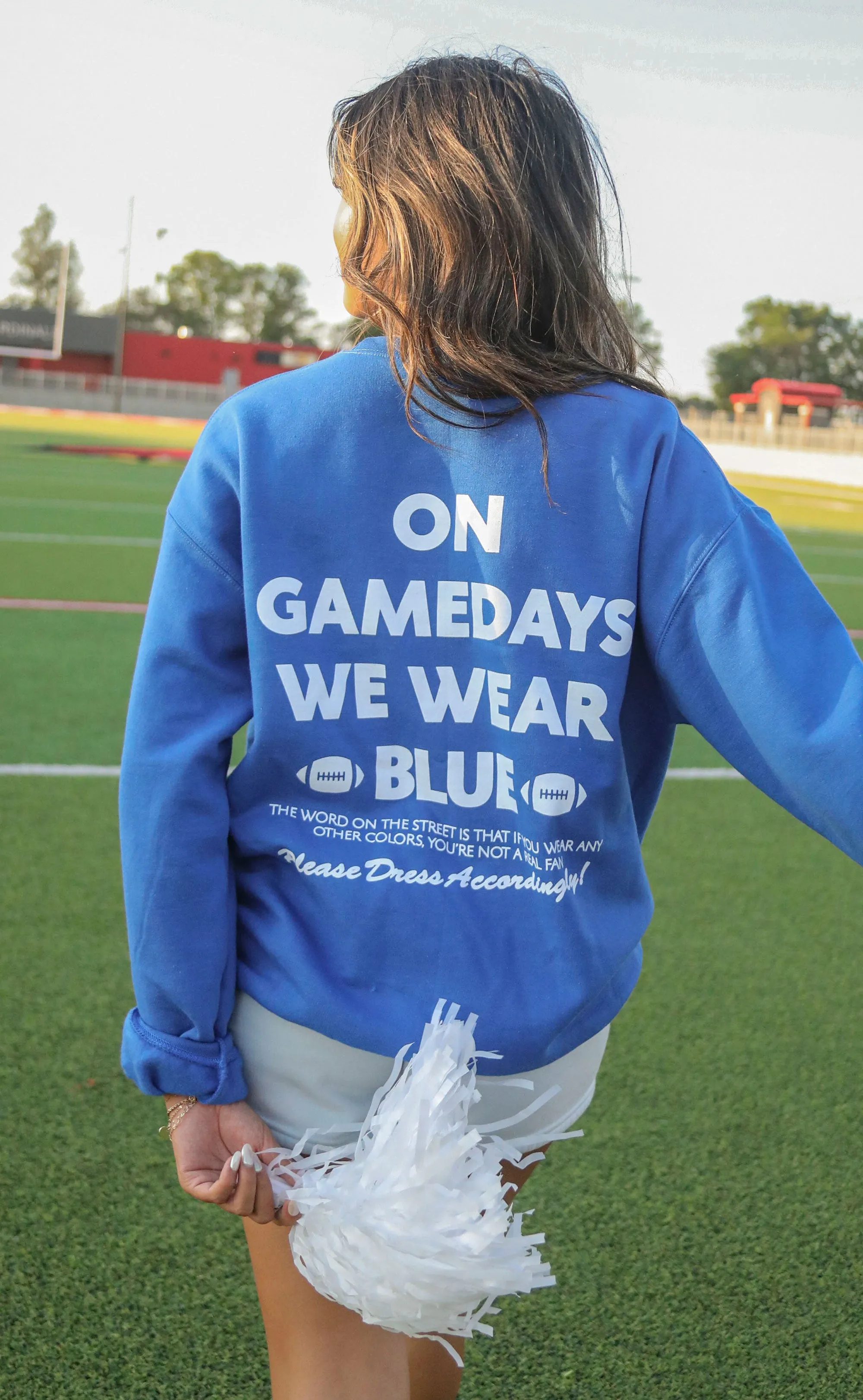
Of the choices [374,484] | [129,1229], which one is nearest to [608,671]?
[374,484]

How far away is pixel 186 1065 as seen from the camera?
50.1 inches

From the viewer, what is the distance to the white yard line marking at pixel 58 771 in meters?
5.19

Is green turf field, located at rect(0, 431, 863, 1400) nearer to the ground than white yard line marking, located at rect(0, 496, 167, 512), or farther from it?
nearer to the ground

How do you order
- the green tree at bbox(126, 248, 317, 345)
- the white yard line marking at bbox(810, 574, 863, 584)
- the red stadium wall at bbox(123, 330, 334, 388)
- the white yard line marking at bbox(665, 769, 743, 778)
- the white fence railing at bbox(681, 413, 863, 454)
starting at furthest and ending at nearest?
the green tree at bbox(126, 248, 317, 345) < the red stadium wall at bbox(123, 330, 334, 388) < the white fence railing at bbox(681, 413, 863, 454) < the white yard line marking at bbox(810, 574, 863, 584) < the white yard line marking at bbox(665, 769, 743, 778)

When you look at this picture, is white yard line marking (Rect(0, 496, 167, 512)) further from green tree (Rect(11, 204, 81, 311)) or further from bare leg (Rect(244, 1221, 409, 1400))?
green tree (Rect(11, 204, 81, 311))

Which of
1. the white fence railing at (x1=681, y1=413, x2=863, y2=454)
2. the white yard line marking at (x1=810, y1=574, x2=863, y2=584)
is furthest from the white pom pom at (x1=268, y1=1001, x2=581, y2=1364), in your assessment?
the white fence railing at (x1=681, y1=413, x2=863, y2=454)

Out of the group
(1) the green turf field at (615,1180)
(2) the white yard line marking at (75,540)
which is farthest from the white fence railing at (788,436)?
(1) the green turf field at (615,1180)

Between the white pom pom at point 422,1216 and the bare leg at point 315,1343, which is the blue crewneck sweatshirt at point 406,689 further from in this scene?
the bare leg at point 315,1343

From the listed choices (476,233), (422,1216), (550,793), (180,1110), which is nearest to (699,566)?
(550,793)

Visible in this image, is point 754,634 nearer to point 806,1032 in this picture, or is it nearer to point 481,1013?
point 481,1013

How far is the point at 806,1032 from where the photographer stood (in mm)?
3455

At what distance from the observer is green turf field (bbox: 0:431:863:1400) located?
2203 millimetres

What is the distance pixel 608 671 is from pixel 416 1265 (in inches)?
22.0

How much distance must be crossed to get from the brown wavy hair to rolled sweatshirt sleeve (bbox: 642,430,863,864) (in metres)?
0.14
